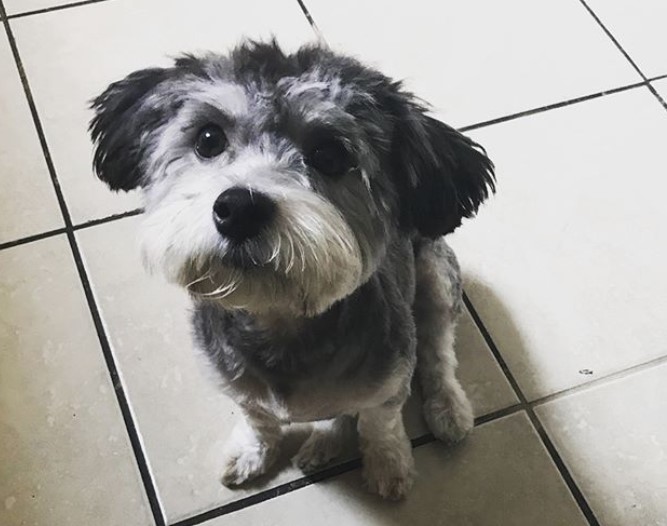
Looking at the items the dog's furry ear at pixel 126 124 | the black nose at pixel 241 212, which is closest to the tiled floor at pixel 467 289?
the dog's furry ear at pixel 126 124

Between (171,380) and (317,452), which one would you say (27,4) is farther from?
(317,452)

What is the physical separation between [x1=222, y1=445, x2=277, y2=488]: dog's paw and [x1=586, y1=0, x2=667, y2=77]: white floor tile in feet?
3.34

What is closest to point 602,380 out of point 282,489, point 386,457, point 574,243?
point 574,243

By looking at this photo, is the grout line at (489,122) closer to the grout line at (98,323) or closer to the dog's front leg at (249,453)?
the grout line at (98,323)

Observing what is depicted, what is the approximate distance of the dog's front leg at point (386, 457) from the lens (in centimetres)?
119

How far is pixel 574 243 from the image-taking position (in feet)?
4.90

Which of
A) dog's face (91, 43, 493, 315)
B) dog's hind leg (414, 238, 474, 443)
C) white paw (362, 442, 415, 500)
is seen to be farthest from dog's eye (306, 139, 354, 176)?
white paw (362, 442, 415, 500)

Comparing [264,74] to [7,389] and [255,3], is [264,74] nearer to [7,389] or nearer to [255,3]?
[7,389]

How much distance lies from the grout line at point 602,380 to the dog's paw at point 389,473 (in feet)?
0.73

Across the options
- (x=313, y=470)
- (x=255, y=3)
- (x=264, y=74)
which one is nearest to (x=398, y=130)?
(x=264, y=74)

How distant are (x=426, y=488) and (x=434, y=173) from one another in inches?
20.2

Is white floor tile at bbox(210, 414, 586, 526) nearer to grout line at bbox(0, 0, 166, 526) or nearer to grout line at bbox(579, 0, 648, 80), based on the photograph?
grout line at bbox(0, 0, 166, 526)

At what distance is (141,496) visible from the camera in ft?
4.09

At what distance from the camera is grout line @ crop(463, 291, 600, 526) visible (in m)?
1.25
